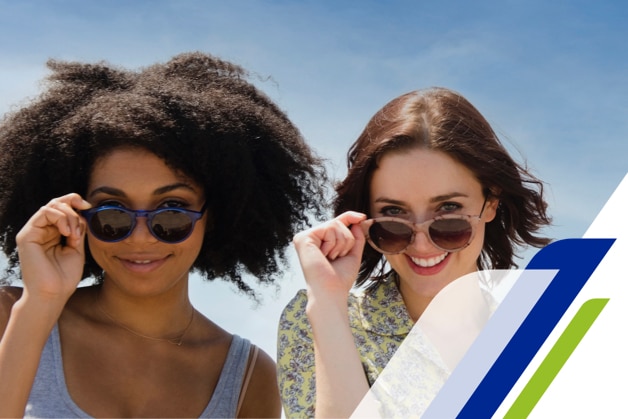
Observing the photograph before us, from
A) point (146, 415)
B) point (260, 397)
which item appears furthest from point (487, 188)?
point (146, 415)

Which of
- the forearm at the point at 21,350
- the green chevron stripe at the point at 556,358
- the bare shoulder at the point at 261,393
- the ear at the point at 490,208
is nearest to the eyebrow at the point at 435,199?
the ear at the point at 490,208

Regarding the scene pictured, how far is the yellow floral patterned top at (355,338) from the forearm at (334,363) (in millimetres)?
284

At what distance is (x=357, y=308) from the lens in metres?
5.04

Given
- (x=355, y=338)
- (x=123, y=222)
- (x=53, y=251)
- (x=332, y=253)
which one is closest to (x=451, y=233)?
(x=332, y=253)

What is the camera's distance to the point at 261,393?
18.9ft

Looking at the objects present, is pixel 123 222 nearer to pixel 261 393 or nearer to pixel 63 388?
pixel 63 388

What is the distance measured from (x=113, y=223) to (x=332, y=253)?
1434 mm

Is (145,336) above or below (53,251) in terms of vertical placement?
below

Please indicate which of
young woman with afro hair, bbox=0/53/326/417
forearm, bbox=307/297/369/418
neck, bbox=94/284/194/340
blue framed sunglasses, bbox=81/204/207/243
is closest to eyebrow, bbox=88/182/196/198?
young woman with afro hair, bbox=0/53/326/417

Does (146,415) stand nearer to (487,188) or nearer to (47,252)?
(47,252)

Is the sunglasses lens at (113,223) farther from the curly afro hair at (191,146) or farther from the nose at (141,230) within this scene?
the curly afro hair at (191,146)

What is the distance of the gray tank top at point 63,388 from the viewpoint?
505cm

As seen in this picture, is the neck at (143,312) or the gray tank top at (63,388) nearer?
the gray tank top at (63,388)

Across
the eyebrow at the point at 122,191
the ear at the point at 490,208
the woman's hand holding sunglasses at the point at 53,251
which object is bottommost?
the woman's hand holding sunglasses at the point at 53,251
